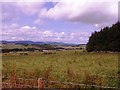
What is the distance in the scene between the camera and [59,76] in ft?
59.0

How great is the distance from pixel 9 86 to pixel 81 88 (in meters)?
3.47

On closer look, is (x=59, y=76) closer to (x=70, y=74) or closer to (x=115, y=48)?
(x=70, y=74)

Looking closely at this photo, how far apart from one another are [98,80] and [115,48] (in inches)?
1612

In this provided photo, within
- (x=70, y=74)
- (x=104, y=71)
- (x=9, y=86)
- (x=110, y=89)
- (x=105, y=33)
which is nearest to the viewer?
(x=110, y=89)

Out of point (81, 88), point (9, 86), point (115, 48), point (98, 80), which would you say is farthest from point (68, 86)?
point (115, 48)

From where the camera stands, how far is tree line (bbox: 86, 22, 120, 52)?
190 feet

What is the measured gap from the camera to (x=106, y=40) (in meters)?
62.4

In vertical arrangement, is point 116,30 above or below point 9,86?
above

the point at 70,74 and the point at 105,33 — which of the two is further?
the point at 105,33

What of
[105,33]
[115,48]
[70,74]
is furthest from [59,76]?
[105,33]

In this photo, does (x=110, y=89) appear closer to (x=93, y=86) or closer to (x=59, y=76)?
(x=93, y=86)

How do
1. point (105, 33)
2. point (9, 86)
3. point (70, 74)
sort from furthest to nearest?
point (105, 33) → point (70, 74) → point (9, 86)

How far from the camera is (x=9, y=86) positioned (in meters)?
14.8

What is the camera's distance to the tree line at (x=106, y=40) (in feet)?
190
